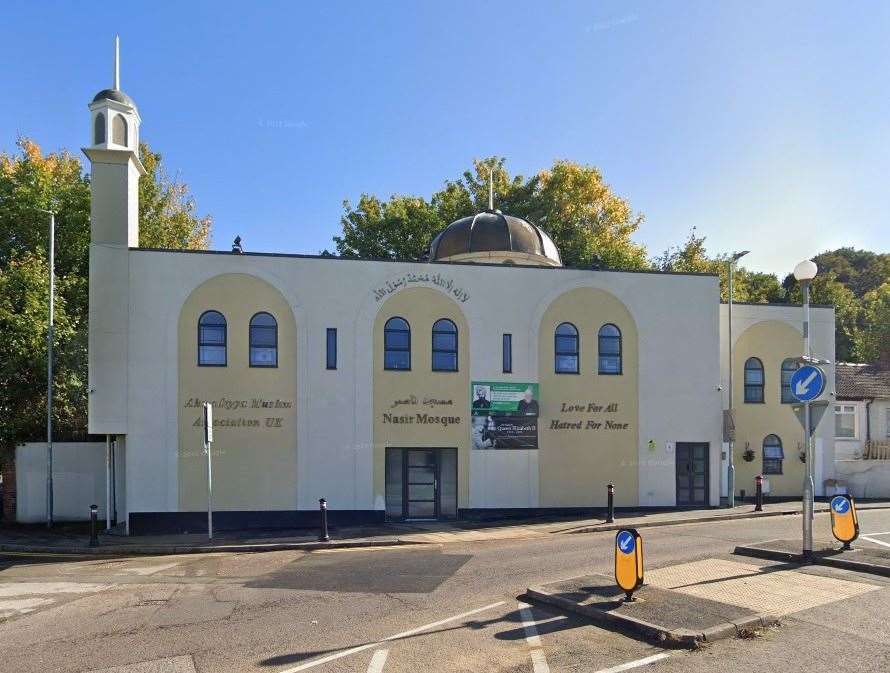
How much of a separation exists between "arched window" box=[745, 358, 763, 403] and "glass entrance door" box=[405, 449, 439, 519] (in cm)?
1119

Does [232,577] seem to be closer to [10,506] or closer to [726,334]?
[10,506]

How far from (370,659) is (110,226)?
15351 mm

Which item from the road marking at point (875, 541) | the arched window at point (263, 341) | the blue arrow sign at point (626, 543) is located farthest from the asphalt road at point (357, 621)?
the arched window at point (263, 341)

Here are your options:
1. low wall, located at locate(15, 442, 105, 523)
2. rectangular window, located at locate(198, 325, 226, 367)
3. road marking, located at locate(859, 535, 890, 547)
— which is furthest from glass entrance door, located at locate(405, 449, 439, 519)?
road marking, located at locate(859, 535, 890, 547)

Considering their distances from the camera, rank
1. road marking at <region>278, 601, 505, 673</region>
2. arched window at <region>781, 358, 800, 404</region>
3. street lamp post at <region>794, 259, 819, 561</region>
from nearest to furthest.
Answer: road marking at <region>278, 601, 505, 673</region>, street lamp post at <region>794, 259, 819, 561</region>, arched window at <region>781, 358, 800, 404</region>

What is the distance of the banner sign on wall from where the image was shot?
21453 millimetres

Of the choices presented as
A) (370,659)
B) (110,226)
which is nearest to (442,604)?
(370,659)

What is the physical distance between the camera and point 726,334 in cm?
2531

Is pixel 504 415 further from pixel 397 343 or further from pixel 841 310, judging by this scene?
pixel 841 310

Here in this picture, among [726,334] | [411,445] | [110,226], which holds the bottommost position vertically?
[411,445]

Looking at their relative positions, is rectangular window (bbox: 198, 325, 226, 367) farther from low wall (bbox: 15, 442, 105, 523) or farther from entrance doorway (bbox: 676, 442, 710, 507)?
entrance doorway (bbox: 676, 442, 710, 507)

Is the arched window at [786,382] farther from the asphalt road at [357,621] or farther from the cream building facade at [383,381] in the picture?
the asphalt road at [357,621]

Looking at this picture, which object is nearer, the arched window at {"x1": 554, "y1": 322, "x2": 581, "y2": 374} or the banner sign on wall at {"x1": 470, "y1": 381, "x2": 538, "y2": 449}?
the banner sign on wall at {"x1": 470, "y1": 381, "x2": 538, "y2": 449}

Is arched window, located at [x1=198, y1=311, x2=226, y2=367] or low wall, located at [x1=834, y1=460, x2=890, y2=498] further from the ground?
arched window, located at [x1=198, y1=311, x2=226, y2=367]
